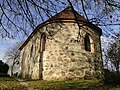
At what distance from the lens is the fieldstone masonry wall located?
15.9 meters

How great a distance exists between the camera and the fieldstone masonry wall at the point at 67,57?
1591 centimetres

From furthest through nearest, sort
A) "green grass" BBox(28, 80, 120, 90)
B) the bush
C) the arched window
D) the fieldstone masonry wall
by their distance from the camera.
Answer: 1. the arched window
2. the fieldstone masonry wall
3. the bush
4. "green grass" BBox(28, 80, 120, 90)

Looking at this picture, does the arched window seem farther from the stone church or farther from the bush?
the bush

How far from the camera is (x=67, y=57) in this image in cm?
1616

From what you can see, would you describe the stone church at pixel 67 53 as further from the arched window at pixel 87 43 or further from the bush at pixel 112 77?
the bush at pixel 112 77

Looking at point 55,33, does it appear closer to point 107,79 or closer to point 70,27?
point 70,27

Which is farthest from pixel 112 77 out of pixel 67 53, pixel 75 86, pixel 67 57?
pixel 67 53

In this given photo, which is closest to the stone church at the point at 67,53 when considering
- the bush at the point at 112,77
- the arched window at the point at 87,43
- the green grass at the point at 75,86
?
the arched window at the point at 87,43

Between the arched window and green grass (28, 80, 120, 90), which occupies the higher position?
the arched window

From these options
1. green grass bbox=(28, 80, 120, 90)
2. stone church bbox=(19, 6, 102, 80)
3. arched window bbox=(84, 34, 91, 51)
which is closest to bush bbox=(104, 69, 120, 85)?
green grass bbox=(28, 80, 120, 90)

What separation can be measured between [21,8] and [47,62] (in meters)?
9.31

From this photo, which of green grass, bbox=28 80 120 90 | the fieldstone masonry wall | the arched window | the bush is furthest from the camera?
the arched window

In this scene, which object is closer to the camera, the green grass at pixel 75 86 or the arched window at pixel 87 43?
the green grass at pixel 75 86

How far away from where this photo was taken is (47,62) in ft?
54.2
